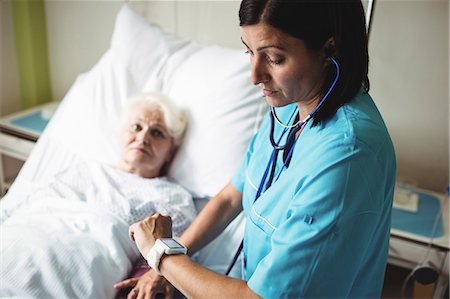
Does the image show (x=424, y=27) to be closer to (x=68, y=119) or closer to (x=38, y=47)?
(x=68, y=119)

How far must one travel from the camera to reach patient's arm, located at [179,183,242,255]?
1.35 m

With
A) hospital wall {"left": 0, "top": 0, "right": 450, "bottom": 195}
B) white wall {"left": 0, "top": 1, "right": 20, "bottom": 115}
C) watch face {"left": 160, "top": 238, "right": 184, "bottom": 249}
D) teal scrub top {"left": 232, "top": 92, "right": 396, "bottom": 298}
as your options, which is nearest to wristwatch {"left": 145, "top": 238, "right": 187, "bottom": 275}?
watch face {"left": 160, "top": 238, "right": 184, "bottom": 249}

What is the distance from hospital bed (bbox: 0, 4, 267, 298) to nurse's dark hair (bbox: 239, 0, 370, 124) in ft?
2.40

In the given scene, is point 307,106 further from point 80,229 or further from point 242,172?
point 80,229

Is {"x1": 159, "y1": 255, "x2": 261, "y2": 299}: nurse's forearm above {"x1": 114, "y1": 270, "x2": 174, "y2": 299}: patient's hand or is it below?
above

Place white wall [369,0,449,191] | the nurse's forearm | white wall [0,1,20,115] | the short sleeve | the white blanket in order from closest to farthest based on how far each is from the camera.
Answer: the nurse's forearm → the white blanket → the short sleeve → white wall [369,0,449,191] → white wall [0,1,20,115]

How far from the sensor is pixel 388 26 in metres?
1.87

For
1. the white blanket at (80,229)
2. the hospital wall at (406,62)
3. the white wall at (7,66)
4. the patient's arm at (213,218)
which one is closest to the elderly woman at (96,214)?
the white blanket at (80,229)

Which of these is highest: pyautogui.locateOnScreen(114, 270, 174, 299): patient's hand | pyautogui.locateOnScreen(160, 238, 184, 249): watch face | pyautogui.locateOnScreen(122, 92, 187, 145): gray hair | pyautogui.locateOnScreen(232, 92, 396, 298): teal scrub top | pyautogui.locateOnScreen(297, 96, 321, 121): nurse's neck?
pyautogui.locateOnScreen(297, 96, 321, 121): nurse's neck

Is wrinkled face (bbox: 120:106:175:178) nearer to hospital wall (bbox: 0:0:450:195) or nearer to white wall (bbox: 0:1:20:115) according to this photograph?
hospital wall (bbox: 0:0:450:195)

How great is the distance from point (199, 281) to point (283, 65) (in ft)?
1.52

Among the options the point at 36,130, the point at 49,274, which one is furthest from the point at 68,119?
the point at 49,274

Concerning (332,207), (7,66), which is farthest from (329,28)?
(7,66)

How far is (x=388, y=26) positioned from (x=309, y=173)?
121cm
